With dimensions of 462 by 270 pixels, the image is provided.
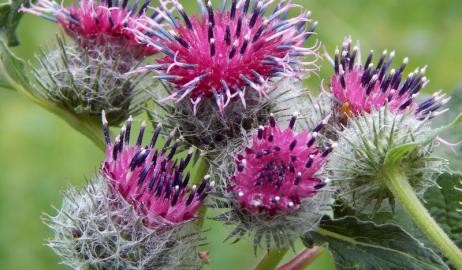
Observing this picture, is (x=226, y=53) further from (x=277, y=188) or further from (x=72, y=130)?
(x=72, y=130)

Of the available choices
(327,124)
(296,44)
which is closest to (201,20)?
(296,44)

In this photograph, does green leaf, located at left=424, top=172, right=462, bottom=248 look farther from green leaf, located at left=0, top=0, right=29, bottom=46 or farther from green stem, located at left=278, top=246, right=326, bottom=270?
green leaf, located at left=0, top=0, right=29, bottom=46

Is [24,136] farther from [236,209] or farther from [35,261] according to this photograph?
[236,209]

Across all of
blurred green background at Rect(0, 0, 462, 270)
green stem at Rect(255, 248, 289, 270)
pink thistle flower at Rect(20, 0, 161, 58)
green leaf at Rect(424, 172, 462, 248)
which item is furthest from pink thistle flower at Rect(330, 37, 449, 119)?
blurred green background at Rect(0, 0, 462, 270)

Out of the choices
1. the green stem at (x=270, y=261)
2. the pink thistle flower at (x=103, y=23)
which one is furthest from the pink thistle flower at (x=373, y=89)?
the pink thistle flower at (x=103, y=23)

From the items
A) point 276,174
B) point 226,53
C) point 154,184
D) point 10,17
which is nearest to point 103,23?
point 10,17
